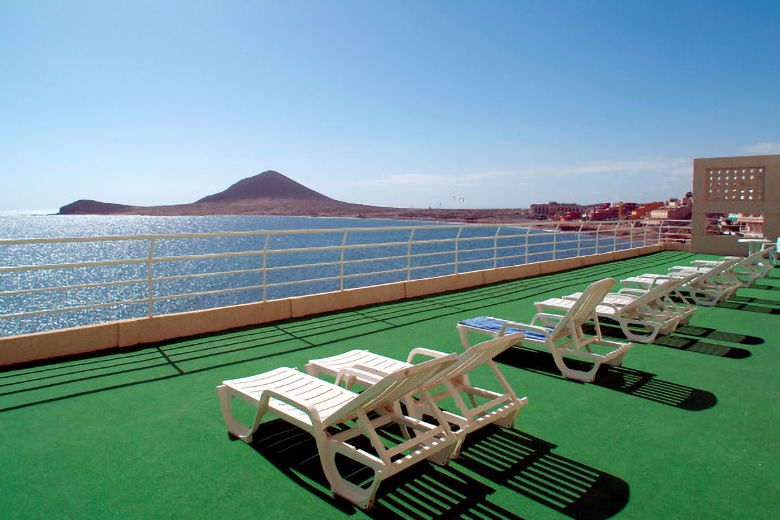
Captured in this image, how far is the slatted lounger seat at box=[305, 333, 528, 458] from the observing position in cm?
271

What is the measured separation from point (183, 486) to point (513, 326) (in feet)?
Result: 9.12

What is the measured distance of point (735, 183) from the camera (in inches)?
585

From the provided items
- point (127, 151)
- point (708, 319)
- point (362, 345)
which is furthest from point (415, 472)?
point (127, 151)

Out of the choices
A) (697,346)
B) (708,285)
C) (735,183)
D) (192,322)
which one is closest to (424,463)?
(192,322)

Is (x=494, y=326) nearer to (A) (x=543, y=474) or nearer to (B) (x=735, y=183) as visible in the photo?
(A) (x=543, y=474)

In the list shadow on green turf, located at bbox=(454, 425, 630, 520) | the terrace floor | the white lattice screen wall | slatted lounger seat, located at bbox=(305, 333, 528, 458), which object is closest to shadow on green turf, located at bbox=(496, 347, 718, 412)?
the terrace floor

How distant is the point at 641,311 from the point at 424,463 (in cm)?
377

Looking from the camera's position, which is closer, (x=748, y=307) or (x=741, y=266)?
(x=748, y=307)

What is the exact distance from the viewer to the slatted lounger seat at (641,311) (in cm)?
506

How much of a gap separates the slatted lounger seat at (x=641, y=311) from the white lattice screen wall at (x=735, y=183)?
11.2m

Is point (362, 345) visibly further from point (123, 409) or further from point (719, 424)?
point (719, 424)

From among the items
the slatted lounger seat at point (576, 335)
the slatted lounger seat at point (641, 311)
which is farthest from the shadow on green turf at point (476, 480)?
the slatted lounger seat at point (641, 311)

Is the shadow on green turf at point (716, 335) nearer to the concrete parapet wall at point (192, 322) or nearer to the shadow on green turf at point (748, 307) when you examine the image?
the shadow on green turf at point (748, 307)

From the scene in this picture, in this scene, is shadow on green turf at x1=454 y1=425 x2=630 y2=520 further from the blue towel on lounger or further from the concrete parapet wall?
the concrete parapet wall
